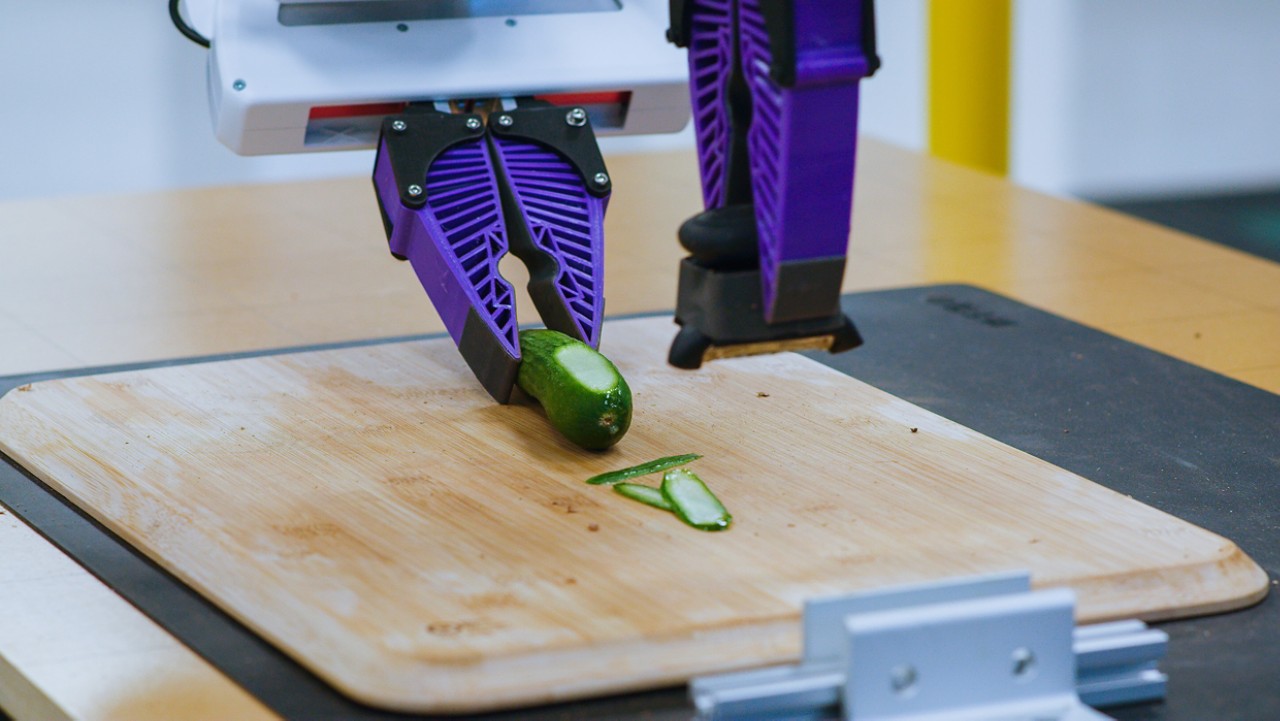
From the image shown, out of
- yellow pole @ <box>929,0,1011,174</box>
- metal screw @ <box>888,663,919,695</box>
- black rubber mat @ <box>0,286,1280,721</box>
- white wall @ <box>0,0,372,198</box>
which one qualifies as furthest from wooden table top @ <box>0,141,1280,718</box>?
white wall @ <box>0,0,372,198</box>

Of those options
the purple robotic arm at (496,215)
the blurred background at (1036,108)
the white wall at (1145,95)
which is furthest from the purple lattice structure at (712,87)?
the white wall at (1145,95)

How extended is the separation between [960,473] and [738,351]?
1.03 ft

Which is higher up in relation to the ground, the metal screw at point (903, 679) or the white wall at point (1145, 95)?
the metal screw at point (903, 679)

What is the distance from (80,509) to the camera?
136cm

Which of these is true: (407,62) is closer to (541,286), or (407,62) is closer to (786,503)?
(541,286)

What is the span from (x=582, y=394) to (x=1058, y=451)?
41 cm

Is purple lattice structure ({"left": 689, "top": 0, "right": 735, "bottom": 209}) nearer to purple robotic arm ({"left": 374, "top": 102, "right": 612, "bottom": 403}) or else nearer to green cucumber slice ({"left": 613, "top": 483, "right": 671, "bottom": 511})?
green cucumber slice ({"left": 613, "top": 483, "right": 671, "bottom": 511})

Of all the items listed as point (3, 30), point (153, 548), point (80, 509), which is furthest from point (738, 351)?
point (3, 30)

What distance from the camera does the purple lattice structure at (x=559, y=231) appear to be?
1.55 meters

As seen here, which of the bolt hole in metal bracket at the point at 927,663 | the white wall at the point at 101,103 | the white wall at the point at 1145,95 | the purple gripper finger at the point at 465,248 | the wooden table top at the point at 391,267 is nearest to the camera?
the bolt hole in metal bracket at the point at 927,663

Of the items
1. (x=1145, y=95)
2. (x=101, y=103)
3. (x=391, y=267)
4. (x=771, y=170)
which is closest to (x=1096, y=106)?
(x=1145, y=95)

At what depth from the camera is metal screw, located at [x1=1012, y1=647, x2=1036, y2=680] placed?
974 mm

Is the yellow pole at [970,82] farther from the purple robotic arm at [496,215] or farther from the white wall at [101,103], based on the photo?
the purple robotic arm at [496,215]

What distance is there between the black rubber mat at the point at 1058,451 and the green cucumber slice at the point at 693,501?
218 millimetres
